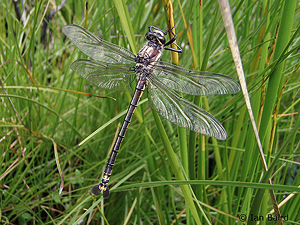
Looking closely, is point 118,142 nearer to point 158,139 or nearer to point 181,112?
point 181,112

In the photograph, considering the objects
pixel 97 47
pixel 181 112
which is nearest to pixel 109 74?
pixel 97 47

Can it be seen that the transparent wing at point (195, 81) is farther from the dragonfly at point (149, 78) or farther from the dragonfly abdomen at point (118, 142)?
the dragonfly abdomen at point (118, 142)

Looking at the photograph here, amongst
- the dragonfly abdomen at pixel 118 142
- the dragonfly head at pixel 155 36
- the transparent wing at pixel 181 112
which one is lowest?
the dragonfly abdomen at pixel 118 142

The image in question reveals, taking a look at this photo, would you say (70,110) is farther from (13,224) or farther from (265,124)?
(265,124)

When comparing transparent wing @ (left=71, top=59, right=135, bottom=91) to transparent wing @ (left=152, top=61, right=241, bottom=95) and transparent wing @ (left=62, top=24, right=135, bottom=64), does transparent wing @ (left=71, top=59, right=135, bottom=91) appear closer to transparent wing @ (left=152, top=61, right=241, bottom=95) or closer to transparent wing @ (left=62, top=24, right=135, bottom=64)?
transparent wing @ (left=62, top=24, right=135, bottom=64)

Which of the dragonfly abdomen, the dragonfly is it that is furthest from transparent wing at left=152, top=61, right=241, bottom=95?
the dragonfly abdomen

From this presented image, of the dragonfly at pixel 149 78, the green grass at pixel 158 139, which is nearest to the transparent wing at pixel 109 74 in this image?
the dragonfly at pixel 149 78

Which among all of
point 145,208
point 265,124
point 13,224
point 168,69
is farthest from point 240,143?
point 13,224
